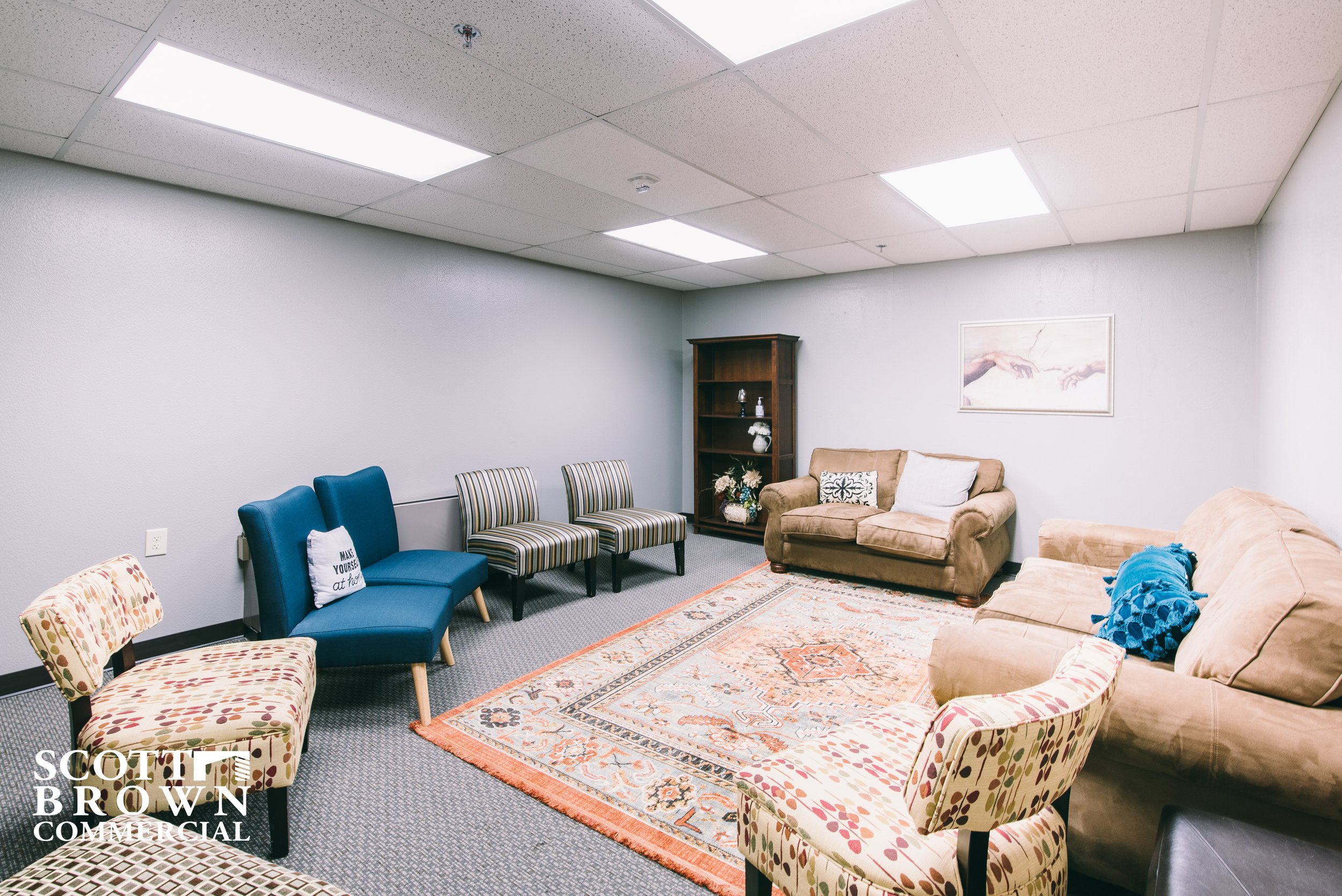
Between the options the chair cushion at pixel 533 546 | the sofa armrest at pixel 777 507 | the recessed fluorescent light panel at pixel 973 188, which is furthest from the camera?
the sofa armrest at pixel 777 507

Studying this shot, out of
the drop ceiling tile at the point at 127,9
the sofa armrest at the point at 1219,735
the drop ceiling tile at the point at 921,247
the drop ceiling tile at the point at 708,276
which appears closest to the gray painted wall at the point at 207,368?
the drop ceiling tile at the point at 708,276

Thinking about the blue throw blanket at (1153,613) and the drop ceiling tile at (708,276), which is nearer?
the blue throw blanket at (1153,613)

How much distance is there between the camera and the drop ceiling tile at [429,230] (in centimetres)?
376

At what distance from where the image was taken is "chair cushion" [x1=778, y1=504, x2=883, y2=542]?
4.55 meters

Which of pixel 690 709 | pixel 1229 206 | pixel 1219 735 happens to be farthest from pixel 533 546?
pixel 1229 206

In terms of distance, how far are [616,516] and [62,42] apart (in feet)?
11.8

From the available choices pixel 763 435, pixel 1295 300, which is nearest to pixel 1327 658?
pixel 1295 300

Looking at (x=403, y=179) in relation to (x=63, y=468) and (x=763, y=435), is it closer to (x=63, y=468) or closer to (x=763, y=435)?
(x=63, y=468)

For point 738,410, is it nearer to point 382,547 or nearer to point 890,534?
point 890,534

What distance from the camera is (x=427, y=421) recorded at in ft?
14.3

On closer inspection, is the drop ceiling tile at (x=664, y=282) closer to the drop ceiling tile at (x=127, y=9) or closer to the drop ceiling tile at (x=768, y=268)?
the drop ceiling tile at (x=768, y=268)

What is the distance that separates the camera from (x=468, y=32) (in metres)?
1.89

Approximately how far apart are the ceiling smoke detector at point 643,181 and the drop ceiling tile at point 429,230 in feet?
4.69

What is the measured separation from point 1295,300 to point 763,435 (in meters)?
3.63
